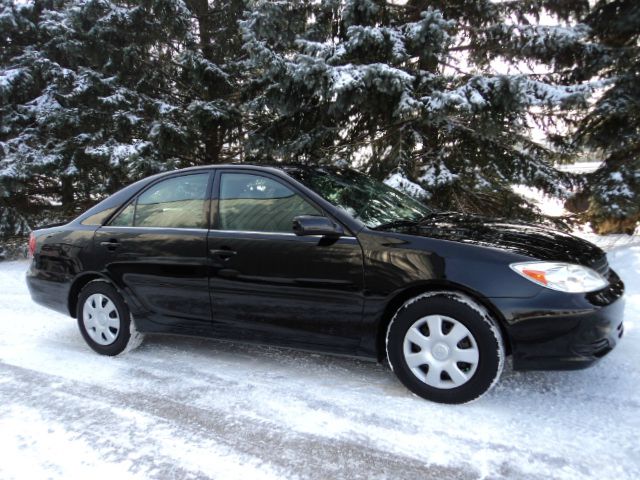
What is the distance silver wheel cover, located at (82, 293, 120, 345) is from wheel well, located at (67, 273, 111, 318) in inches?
6.3

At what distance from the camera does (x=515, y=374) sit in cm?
311

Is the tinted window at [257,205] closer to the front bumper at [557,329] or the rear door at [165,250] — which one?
the rear door at [165,250]

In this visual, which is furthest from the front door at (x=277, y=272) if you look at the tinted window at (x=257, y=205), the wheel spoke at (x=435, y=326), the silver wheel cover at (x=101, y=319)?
the silver wheel cover at (x=101, y=319)

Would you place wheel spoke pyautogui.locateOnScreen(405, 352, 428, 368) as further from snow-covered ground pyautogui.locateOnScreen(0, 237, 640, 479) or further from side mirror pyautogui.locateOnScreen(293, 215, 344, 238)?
side mirror pyautogui.locateOnScreen(293, 215, 344, 238)

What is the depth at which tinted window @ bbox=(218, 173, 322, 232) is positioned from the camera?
125 inches

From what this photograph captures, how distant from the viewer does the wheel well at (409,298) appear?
2617 mm

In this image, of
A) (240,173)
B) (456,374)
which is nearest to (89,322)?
(240,173)

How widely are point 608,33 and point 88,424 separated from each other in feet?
25.3

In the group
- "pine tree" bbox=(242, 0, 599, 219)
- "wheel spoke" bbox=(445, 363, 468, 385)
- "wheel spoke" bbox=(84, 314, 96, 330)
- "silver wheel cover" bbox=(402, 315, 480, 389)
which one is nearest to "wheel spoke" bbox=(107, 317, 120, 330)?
"wheel spoke" bbox=(84, 314, 96, 330)

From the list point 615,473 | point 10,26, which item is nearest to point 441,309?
point 615,473

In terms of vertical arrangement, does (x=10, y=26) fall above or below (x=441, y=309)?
above

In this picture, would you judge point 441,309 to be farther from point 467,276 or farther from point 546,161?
point 546,161

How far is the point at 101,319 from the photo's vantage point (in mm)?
3824

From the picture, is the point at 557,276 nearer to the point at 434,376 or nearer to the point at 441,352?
the point at 441,352
